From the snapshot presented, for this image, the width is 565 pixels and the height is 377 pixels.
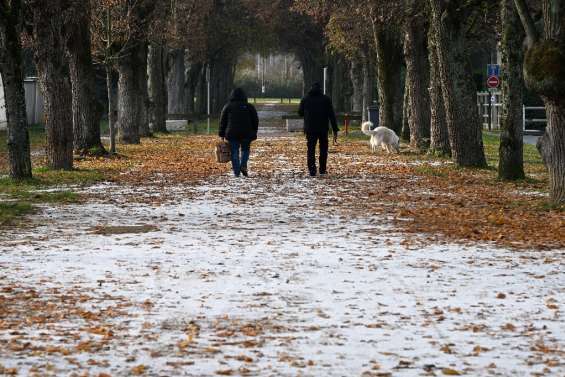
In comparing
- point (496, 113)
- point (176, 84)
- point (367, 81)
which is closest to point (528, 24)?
point (367, 81)

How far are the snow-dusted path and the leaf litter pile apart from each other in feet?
0.07

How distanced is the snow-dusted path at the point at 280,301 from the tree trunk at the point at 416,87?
66.8ft

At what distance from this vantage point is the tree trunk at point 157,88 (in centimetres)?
5281

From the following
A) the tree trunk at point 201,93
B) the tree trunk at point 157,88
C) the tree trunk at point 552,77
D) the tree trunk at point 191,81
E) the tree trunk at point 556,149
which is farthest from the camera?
the tree trunk at point 201,93

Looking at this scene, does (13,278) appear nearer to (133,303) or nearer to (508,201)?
(133,303)

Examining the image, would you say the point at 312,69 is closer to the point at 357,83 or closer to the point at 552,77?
the point at 357,83

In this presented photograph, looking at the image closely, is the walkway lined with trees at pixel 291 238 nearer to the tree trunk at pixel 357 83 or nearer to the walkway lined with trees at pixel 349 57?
the walkway lined with trees at pixel 349 57

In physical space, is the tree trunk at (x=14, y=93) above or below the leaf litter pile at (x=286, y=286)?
above

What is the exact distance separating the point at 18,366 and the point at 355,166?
22.2 metres

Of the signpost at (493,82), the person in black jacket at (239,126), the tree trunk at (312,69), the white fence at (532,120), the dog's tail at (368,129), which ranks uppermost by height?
the tree trunk at (312,69)

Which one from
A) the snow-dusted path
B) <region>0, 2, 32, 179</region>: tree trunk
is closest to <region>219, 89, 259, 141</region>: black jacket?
<region>0, 2, 32, 179</region>: tree trunk

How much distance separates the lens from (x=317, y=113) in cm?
2555

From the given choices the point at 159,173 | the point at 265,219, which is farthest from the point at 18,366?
the point at 159,173

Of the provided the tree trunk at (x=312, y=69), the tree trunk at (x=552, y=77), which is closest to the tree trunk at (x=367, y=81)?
the tree trunk at (x=312, y=69)
